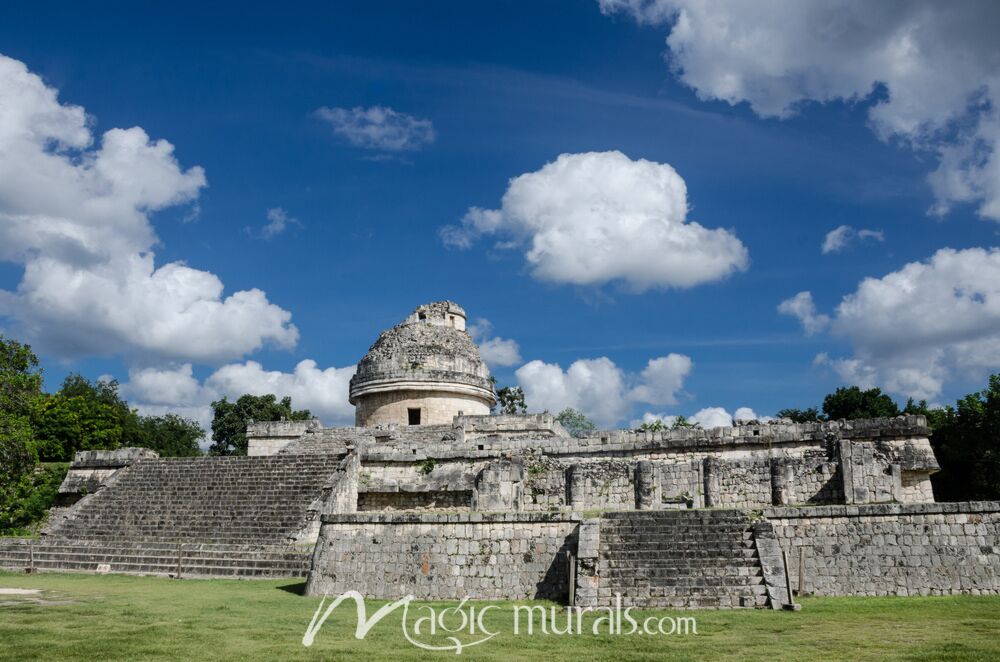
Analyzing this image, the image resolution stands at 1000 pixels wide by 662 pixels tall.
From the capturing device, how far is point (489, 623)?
1072 centimetres

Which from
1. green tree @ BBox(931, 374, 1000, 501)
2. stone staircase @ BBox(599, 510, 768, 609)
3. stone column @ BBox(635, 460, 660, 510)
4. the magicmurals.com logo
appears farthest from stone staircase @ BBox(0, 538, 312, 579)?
green tree @ BBox(931, 374, 1000, 501)

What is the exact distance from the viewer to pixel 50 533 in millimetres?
20234

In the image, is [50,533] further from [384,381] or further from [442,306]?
[442,306]

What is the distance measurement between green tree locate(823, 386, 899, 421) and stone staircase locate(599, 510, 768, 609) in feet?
90.2

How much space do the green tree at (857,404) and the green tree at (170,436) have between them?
1440 inches

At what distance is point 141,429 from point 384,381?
95.1 feet

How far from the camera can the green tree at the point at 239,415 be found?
51778 millimetres

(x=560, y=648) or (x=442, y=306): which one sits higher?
(x=442, y=306)

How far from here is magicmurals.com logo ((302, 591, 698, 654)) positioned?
9.55m

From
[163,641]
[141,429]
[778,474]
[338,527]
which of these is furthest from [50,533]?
[141,429]

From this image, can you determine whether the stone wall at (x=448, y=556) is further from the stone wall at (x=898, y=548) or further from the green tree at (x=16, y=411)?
the green tree at (x=16, y=411)

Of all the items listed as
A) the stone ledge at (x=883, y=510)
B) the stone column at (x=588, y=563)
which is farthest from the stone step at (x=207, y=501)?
the stone ledge at (x=883, y=510)

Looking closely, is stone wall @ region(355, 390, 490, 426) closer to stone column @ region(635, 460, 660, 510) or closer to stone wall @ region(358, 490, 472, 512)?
stone wall @ region(358, 490, 472, 512)

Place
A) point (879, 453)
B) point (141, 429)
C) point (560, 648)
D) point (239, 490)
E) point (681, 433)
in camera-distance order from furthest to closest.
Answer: point (141, 429)
point (239, 490)
point (681, 433)
point (879, 453)
point (560, 648)
